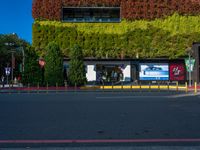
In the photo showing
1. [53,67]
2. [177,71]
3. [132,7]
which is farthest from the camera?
[177,71]

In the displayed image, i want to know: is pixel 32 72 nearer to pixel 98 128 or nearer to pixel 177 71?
pixel 177 71

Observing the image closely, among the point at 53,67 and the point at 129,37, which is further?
the point at 129,37

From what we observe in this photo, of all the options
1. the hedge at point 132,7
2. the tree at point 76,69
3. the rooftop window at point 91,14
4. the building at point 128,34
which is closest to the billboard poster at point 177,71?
the building at point 128,34

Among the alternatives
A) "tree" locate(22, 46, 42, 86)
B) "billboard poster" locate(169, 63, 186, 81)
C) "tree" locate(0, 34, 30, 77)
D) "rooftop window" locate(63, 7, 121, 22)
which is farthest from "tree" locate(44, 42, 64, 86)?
"tree" locate(0, 34, 30, 77)

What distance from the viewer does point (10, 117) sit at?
41.8 feet

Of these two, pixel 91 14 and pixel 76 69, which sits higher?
pixel 91 14

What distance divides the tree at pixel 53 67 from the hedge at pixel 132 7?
10237mm

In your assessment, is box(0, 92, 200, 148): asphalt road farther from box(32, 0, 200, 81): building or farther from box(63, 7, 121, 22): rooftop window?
box(63, 7, 121, 22): rooftop window

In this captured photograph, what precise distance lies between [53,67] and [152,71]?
16.3 meters

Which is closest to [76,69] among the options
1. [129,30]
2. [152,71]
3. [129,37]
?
[129,37]

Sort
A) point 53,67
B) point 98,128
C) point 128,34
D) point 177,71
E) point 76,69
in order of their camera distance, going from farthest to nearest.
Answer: point 177,71, point 128,34, point 76,69, point 53,67, point 98,128

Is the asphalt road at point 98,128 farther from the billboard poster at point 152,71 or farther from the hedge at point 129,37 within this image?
the billboard poster at point 152,71

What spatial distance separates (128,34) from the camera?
52.4 m

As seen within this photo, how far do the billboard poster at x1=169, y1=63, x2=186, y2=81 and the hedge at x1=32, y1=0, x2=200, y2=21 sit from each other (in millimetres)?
7413
